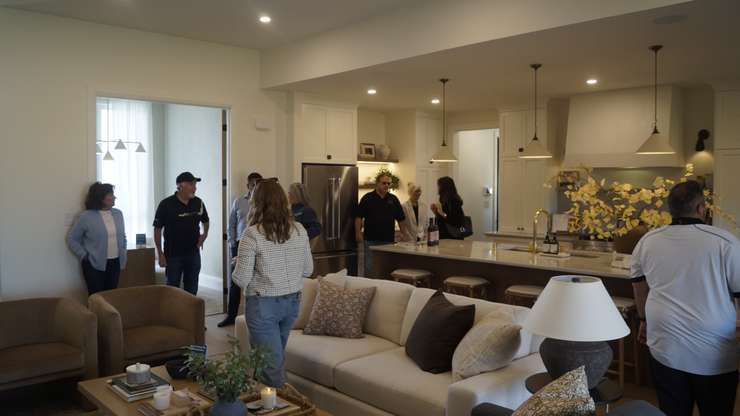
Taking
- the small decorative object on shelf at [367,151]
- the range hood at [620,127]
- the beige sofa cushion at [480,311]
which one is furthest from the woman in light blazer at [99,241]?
the range hood at [620,127]

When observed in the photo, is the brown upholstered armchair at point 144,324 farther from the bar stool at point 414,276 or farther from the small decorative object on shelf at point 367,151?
the small decorative object on shelf at point 367,151

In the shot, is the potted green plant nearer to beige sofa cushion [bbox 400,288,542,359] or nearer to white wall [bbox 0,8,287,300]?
beige sofa cushion [bbox 400,288,542,359]

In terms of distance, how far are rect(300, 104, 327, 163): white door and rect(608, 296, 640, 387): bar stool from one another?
13.0 feet

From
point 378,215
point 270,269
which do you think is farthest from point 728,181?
point 270,269

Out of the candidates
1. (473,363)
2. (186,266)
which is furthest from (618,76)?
(186,266)

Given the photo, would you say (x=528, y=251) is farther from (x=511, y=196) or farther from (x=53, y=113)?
(x=53, y=113)

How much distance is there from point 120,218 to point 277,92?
2506 millimetres

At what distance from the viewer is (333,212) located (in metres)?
7.35

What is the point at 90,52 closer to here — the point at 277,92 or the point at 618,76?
the point at 277,92

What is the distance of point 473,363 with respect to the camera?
2.89 metres

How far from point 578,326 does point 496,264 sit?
9.47 feet

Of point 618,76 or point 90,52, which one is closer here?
point 90,52

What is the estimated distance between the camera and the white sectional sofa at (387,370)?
2.80 meters

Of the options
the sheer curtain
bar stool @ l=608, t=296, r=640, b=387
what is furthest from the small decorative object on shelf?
bar stool @ l=608, t=296, r=640, b=387
